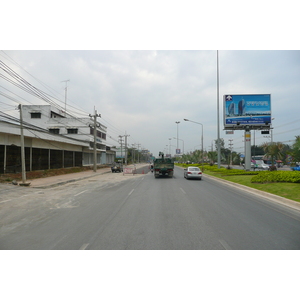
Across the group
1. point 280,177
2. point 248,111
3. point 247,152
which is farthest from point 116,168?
point 280,177

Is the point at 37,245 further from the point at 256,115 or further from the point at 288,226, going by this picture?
the point at 256,115

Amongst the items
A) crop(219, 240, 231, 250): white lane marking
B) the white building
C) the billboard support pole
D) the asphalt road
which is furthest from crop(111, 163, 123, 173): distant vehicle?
crop(219, 240, 231, 250): white lane marking

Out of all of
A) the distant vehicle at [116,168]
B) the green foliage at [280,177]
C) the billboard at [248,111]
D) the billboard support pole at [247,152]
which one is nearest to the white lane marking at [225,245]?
the green foliage at [280,177]

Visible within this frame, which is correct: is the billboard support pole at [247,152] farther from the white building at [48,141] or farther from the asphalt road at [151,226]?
the white building at [48,141]

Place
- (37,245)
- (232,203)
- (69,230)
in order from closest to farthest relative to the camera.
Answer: (37,245)
(69,230)
(232,203)

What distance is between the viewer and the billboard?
3234 cm

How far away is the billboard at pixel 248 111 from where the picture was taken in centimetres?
3234

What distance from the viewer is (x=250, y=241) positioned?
583 cm

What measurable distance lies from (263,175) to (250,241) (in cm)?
1394

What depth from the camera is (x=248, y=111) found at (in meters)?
32.6

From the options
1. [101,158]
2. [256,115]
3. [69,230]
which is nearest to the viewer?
[69,230]

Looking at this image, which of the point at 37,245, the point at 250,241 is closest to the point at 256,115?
the point at 250,241

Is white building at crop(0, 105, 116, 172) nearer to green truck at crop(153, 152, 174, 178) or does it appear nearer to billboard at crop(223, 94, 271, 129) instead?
green truck at crop(153, 152, 174, 178)

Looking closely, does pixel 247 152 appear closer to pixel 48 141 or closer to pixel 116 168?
pixel 116 168
